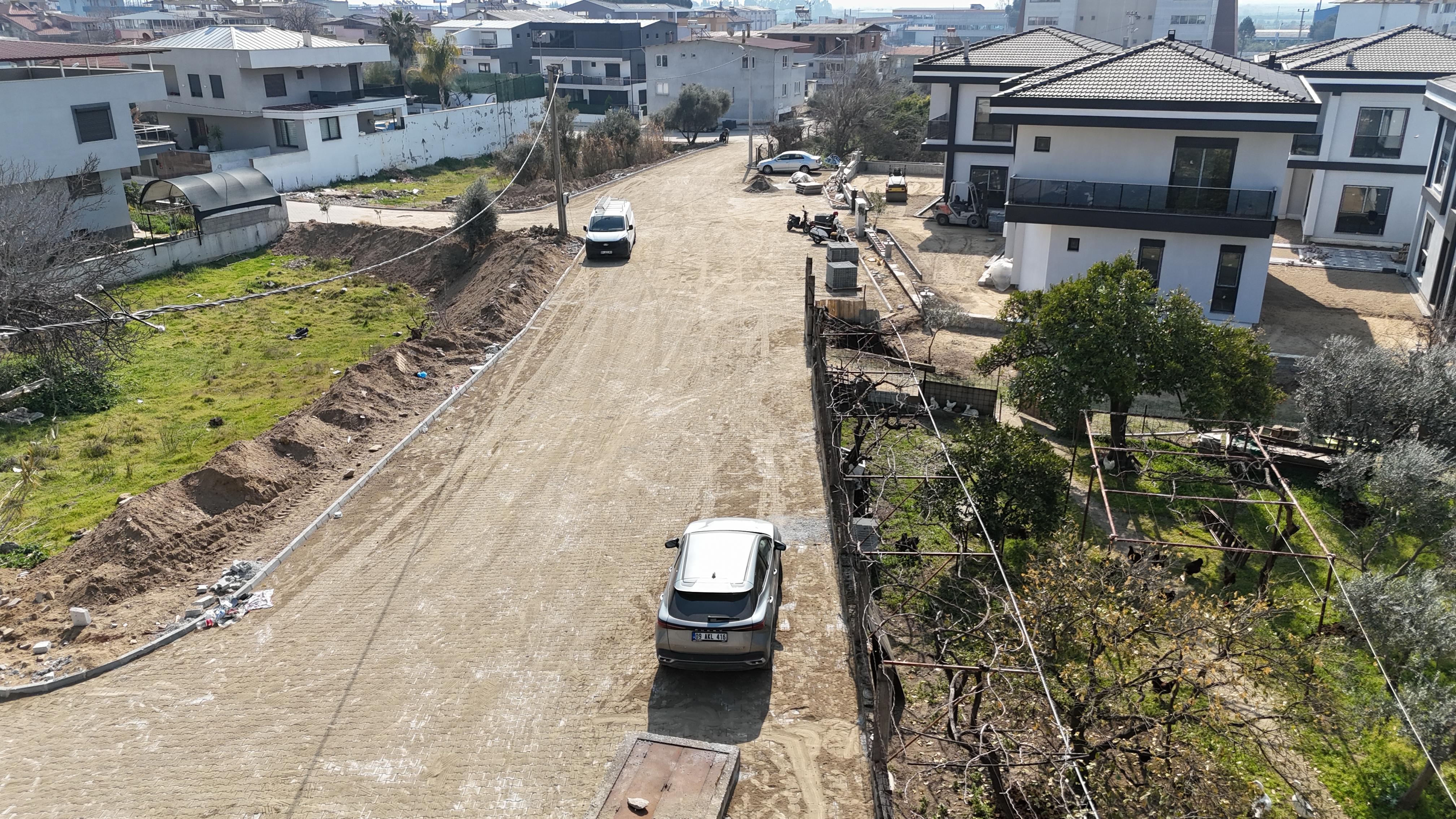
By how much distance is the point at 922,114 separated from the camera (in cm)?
5703

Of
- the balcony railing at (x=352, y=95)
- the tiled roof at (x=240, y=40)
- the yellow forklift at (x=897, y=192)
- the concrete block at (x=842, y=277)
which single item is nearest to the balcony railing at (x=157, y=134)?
the tiled roof at (x=240, y=40)

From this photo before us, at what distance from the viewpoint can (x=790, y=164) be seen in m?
47.4

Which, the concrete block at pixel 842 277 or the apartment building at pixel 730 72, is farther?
the apartment building at pixel 730 72

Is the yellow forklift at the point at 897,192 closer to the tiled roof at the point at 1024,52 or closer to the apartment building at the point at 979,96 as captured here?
the apartment building at the point at 979,96

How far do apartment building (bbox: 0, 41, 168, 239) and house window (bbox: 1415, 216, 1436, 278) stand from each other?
43769 millimetres

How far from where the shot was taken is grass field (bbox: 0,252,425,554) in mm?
18359

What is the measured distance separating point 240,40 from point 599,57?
41.0 metres

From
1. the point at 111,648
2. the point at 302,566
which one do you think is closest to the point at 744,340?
the point at 302,566

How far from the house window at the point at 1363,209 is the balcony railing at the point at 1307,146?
1827 mm

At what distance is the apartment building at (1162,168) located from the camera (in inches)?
1024

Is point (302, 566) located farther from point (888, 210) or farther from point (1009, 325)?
point (888, 210)

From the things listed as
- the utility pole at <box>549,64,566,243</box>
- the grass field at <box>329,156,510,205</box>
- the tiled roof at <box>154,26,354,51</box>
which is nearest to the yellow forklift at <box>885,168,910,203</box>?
the utility pole at <box>549,64,566,243</box>

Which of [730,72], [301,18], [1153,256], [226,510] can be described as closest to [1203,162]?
[1153,256]

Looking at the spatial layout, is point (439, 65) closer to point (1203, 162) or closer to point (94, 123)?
point (94, 123)
